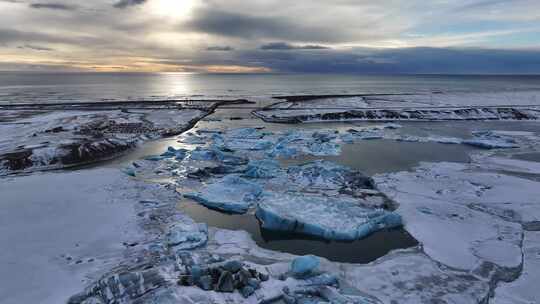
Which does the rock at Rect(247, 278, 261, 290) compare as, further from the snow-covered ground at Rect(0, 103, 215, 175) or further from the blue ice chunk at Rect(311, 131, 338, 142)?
the blue ice chunk at Rect(311, 131, 338, 142)

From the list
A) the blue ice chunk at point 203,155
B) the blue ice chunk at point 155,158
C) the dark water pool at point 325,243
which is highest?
the blue ice chunk at point 203,155

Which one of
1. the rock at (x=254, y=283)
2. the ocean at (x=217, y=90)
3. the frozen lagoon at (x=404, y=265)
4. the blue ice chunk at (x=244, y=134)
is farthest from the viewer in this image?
the ocean at (x=217, y=90)

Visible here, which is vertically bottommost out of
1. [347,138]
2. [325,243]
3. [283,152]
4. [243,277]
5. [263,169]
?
[325,243]

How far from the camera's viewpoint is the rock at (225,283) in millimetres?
7578

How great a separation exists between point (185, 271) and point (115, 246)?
8.01 feet

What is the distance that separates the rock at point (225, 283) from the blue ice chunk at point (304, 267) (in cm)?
144

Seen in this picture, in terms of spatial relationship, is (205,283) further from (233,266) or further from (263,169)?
(263,169)

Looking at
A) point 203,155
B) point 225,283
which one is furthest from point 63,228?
point 203,155

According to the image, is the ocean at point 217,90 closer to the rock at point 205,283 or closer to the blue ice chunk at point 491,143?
the blue ice chunk at point 491,143

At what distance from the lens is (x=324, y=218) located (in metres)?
11.1

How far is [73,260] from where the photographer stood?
8781 millimetres

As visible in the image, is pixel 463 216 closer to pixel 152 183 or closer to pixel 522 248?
pixel 522 248

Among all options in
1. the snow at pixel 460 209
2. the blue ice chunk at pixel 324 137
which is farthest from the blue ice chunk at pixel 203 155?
the snow at pixel 460 209

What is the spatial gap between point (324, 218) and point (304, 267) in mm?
3043
